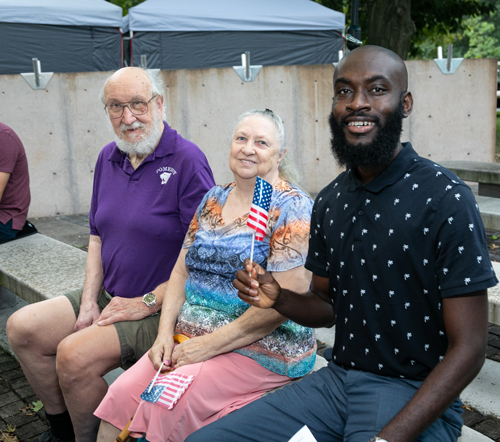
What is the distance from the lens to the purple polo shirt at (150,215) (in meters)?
3.21

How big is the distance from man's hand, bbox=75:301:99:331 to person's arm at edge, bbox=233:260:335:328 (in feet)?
4.55

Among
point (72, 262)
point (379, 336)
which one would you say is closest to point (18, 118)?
point (72, 262)

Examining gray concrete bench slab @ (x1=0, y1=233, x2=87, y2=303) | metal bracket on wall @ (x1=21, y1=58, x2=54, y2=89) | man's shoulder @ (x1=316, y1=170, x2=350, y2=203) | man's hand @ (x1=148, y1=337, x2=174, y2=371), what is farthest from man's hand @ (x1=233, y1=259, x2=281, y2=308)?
metal bracket on wall @ (x1=21, y1=58, x2=54, y2=89)

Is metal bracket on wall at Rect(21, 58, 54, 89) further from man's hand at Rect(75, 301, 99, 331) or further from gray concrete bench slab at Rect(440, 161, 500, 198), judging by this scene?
man's hand at Rect(75, 301, 99, 331)

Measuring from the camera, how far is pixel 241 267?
104 inches

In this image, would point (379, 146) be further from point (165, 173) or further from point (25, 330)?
point (25, 330)

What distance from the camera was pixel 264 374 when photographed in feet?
8.54

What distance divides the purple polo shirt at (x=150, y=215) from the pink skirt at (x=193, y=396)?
61 cm

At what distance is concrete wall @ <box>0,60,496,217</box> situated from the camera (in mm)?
8914

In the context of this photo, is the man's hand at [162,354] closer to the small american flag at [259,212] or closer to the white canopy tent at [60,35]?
the small american flag at [259,212]

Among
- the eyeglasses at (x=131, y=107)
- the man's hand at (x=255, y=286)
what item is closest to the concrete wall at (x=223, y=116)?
the eyeglasses at (x=131, y=107)

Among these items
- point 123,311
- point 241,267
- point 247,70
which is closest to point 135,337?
point 123,311

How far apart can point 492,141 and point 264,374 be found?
967 cm

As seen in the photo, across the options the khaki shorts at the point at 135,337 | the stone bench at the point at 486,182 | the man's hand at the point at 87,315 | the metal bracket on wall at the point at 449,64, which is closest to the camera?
the khaki shorts at the point at 135,337
